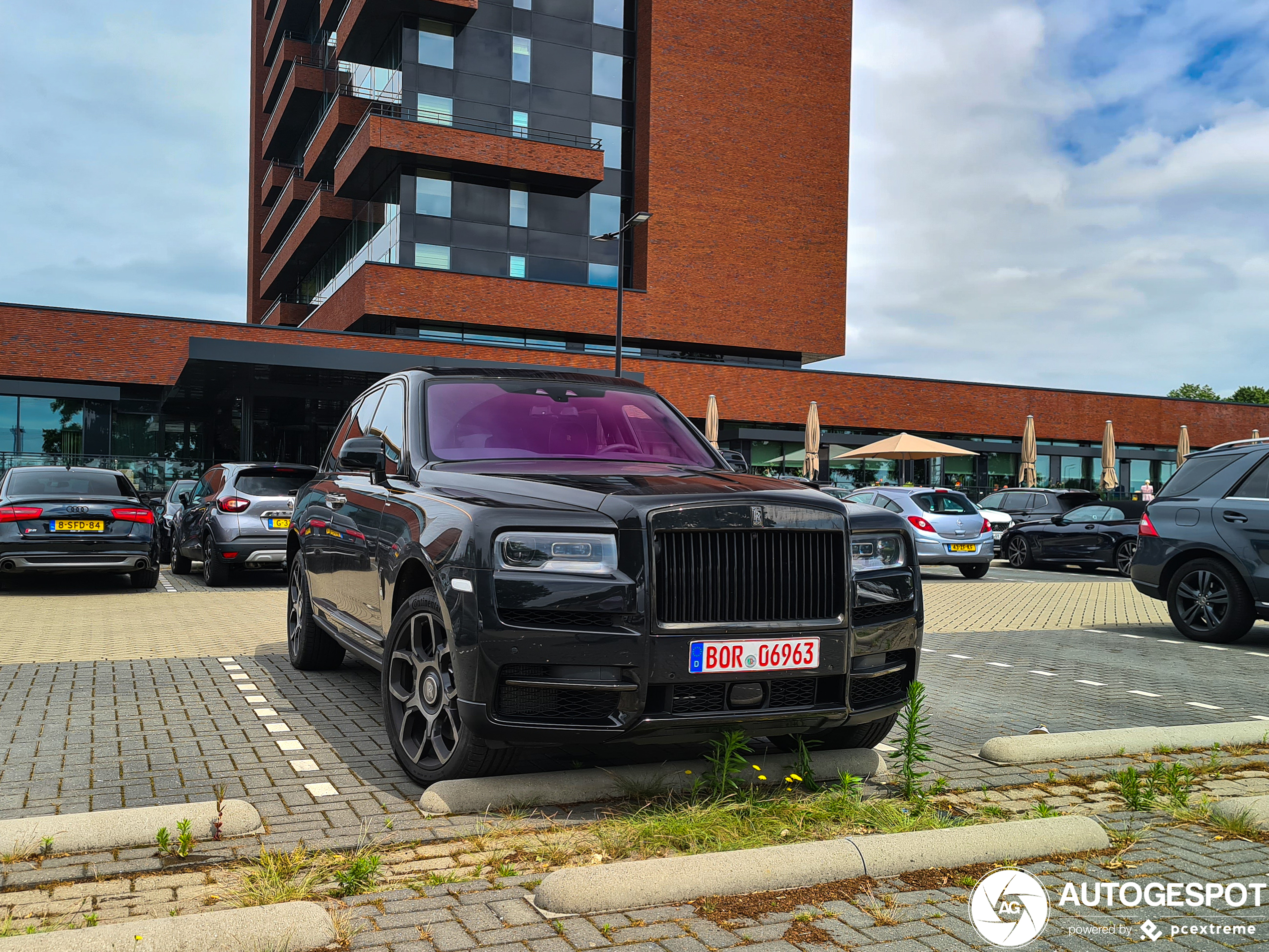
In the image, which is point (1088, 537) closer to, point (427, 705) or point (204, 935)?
point (427, 705)

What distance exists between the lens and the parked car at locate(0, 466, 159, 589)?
41.9ft

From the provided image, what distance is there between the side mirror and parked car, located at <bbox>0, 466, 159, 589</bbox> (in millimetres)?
8966

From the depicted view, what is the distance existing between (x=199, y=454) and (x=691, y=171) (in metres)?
20.5

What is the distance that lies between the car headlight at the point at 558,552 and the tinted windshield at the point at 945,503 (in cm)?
1599

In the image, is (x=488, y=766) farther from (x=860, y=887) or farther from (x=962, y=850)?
(x=962, y=850)

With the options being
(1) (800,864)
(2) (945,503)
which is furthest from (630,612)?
(2) (945,503)

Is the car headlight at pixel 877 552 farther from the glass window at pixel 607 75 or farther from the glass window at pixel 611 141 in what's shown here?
the glass window at pixel 607 75

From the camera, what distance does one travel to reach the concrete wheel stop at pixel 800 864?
10.6 ft

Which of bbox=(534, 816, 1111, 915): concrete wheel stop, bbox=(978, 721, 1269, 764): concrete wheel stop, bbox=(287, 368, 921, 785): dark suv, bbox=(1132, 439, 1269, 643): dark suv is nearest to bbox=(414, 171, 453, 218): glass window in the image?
bbox=(1132, 439, 1269, 643): dark suv

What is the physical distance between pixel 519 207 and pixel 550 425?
110 feet

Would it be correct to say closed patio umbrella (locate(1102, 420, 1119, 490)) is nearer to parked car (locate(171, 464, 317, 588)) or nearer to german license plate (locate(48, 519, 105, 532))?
parked car (locate(171, 464, 317, 588))

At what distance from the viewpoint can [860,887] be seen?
11.4 ft

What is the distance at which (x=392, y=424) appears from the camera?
19.7 ft

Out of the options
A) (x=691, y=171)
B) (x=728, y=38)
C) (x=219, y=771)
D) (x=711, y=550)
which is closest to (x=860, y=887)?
(x=711, y=550)
